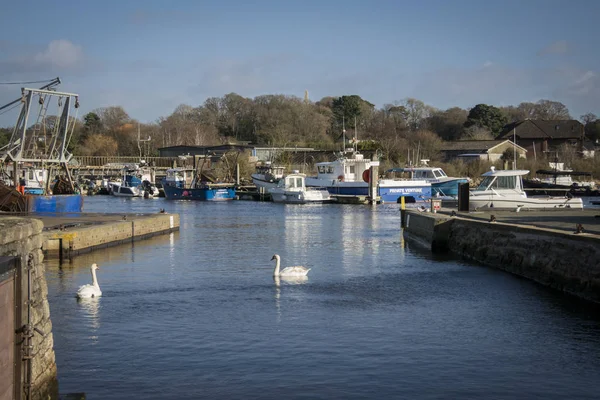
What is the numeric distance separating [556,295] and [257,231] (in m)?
23.8

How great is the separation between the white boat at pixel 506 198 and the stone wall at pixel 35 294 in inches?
1366

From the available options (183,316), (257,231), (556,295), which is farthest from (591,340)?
(257,231)

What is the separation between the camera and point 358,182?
73.3 metres

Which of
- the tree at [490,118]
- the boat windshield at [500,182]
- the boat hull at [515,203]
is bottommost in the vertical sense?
the boat hull at [515,203]

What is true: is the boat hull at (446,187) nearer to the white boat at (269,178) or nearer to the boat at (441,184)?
the boat at (441,184)

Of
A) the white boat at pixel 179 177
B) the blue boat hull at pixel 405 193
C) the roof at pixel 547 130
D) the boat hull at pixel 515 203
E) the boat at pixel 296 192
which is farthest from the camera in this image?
the roof at pixel 547 130

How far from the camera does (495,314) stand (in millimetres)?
18891

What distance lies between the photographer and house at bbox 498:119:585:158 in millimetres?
112938

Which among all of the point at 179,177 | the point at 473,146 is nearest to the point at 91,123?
the point at 179,177

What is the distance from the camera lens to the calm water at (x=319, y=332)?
13.2 meters

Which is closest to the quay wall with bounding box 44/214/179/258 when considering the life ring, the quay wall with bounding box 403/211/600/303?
the quay wall with bounding box 403/211/600/303

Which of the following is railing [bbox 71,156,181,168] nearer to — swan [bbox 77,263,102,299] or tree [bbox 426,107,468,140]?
tree [bbox 426,107,468,140]

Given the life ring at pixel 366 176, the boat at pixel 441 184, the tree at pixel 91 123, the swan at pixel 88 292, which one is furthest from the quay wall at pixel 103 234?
the tree at pixel 91 123

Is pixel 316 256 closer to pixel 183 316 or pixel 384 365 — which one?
pixel 183 316
